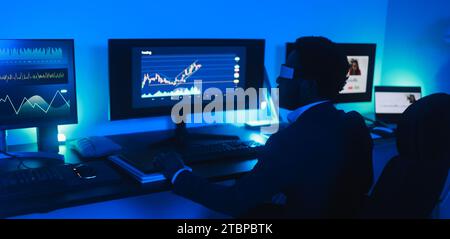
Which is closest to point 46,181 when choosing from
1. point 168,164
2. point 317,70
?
point 168,164

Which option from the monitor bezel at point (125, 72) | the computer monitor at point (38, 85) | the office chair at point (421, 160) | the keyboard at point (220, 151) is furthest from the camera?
the monitor bezel at point (125, 72)

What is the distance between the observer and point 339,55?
5.22ft

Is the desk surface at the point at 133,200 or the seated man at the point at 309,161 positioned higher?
the seated man at the point at 309,161

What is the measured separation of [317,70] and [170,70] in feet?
2.76

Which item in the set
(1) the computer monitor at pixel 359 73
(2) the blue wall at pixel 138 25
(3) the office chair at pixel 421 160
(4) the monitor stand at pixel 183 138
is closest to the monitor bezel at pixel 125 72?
(4) the monitor stand at pixel 183 138

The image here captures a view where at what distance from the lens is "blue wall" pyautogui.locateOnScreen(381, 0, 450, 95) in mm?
2867

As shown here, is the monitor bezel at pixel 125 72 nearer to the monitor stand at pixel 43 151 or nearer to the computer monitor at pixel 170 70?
the computer monitor at pixel 170 70

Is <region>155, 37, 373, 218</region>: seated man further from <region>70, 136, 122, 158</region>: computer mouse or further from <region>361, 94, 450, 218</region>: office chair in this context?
<region>70, 136, 122, 158</region>: computer mouse

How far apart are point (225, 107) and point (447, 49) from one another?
5.03 feet

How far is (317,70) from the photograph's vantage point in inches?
62.1

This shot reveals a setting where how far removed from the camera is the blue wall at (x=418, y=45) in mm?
2867

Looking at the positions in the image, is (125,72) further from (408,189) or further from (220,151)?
(408,189)

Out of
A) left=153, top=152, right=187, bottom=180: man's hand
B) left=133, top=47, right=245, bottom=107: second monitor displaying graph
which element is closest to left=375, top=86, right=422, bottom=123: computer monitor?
left=133, top=47, right=245, bottom=107: second monitor displaying graph
